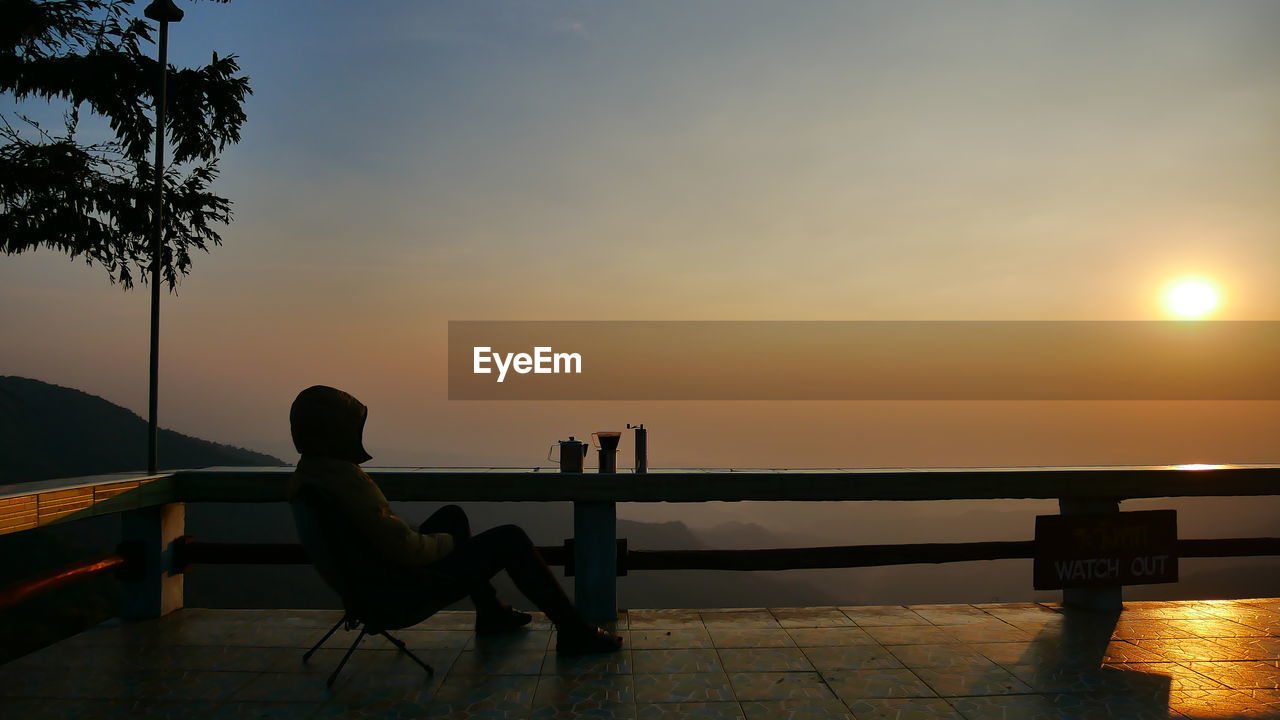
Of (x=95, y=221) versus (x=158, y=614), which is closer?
(x=158, y=614)

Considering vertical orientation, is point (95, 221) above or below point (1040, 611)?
above

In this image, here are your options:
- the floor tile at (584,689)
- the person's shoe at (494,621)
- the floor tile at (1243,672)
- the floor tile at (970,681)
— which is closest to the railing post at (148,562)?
the person's shoe at (494,621)

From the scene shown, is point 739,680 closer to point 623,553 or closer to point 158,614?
point 623,553

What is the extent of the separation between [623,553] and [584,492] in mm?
465

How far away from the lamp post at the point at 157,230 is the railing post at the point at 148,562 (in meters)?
0.59

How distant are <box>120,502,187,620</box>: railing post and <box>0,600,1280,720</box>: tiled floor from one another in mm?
160

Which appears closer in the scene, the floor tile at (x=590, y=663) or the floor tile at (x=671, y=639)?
the floor tile at (x=590, y=663)

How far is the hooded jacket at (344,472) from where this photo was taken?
313 centimetres

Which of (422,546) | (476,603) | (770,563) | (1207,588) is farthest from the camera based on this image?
(1207,588)

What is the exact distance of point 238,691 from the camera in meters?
3.24

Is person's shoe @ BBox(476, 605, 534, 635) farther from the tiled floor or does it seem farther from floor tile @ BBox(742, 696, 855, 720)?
floor tile @ BBox(742, 696, 855, 720)

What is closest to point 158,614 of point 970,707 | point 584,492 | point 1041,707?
point 584,492

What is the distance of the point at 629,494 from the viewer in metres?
4.15

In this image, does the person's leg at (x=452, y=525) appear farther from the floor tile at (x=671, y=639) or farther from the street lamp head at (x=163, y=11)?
the street lamp head at (x=163, y=11)
